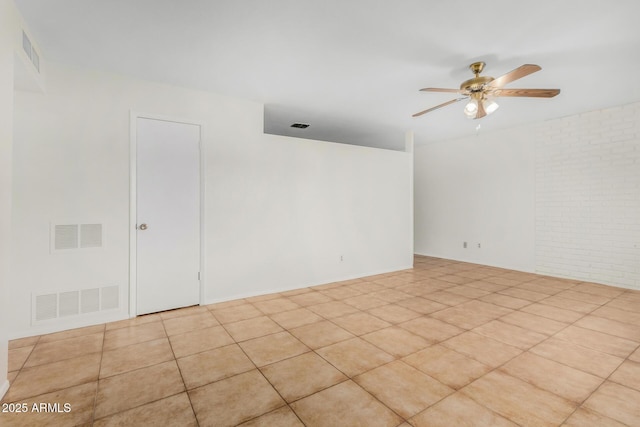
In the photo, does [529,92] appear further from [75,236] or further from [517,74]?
[75,236]

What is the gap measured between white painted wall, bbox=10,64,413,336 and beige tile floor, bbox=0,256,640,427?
1.87 feet

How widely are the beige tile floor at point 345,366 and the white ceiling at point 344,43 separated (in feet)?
8.86

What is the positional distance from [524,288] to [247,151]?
4.54 m

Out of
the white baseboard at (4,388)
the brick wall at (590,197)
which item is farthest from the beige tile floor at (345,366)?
the brick wall at (590,197)

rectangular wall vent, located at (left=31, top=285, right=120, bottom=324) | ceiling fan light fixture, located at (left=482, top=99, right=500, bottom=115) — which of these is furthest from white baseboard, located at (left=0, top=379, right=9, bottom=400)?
ceiling fan light fixture, located at (left=482, top=99, right=500, bottom=115)

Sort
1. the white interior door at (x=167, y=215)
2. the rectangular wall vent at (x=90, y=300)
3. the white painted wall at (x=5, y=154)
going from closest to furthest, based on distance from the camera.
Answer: the white painted wall at (x=5, y=154) → the rectangular wall vent at (x=90, y=300) → the white interior door at (x=167, y=215)

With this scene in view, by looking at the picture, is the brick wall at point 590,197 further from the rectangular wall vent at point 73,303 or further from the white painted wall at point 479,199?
the rectangular wall vent at point 73,303

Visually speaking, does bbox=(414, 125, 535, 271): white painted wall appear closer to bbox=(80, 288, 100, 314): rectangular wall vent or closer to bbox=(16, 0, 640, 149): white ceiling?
bbox=(16, 0, 640, 149): white ceiling

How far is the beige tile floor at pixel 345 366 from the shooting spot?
1743 millimetres

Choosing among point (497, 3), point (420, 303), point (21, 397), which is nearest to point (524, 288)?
point (420, 303)

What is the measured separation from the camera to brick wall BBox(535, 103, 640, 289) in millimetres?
4328

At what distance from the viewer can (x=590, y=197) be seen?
15.4ft

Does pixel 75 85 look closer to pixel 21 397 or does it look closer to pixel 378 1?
pixel 21 397

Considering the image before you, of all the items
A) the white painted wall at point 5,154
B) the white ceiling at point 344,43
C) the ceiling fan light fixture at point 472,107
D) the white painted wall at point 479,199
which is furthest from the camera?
the white painted wall at point 479,199
